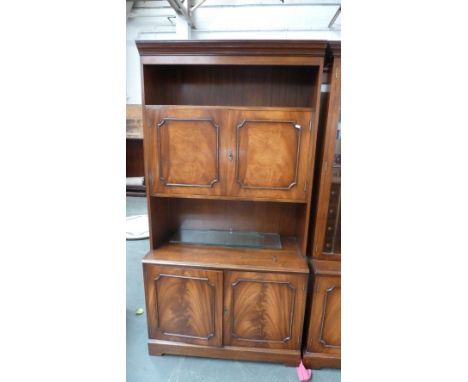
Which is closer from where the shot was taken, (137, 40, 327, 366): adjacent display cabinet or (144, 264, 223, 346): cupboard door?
(137, 40, 327, 366): adjacent display cabinet

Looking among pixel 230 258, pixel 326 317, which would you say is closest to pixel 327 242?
pixel 326 317

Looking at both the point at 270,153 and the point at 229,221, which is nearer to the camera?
the point at 270,153

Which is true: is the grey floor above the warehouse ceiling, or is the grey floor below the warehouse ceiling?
below

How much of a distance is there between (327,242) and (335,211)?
0.59 ft

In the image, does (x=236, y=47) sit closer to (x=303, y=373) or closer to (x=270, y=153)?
(x=270, y=153)

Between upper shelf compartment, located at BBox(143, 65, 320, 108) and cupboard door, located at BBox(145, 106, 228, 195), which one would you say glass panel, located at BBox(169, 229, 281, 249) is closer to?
cupboard door, located at BBox(145, 106, 228, 195)

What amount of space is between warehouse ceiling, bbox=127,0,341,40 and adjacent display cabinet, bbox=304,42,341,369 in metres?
3.23

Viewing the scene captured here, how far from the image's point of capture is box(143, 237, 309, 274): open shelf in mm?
1258

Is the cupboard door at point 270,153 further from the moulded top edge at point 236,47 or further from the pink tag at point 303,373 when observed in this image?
the pink tag at point 303,373

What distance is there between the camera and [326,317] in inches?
50.6

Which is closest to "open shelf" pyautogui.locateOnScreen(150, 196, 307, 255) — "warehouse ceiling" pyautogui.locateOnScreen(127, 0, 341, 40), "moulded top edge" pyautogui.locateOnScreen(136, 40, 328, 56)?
"moulded top edge" pyautogui.locateOnScreen(136, 40, 328, 56)
